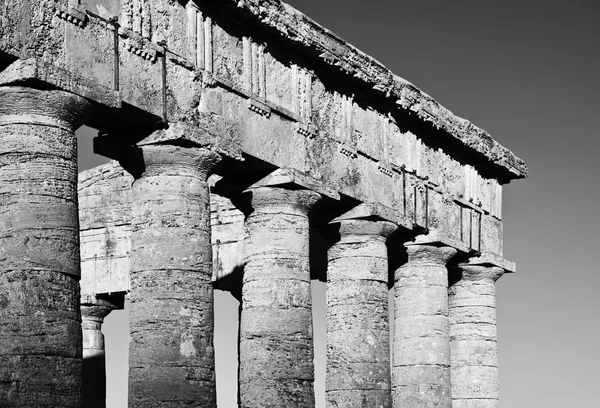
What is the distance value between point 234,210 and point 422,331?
5394 millimetres

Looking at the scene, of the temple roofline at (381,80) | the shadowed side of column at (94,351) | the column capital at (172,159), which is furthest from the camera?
the shadowed side of column at (94,351)

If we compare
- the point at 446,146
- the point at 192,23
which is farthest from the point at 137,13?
the point at 446,146

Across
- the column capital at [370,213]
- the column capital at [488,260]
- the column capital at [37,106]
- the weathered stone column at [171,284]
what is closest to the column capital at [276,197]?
the weathered stone column at [171,284]

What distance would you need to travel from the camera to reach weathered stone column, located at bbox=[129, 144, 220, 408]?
63.1 ft

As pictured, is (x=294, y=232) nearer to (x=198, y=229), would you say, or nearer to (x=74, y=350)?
(x=198, y=229)

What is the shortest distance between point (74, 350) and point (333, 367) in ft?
30.9

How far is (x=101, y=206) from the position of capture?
3136 cm

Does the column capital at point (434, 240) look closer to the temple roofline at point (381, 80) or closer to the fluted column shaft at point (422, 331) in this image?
the fluted column shaft at point (422, 331)

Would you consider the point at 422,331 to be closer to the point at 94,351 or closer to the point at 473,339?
the point at 473,339

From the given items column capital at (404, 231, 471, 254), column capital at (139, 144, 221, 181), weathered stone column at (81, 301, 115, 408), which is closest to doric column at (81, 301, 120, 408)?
weathered stone column at (81, 301, 115, 408)

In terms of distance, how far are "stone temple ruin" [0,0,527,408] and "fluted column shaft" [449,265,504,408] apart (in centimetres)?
5

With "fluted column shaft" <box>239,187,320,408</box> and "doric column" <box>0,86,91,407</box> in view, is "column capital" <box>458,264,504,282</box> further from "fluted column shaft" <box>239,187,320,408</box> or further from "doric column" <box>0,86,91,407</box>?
"doric column" <box>0,86,91,407</box>

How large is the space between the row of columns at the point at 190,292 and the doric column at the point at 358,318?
0.03 metres

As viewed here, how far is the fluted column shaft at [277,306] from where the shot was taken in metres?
22.0
